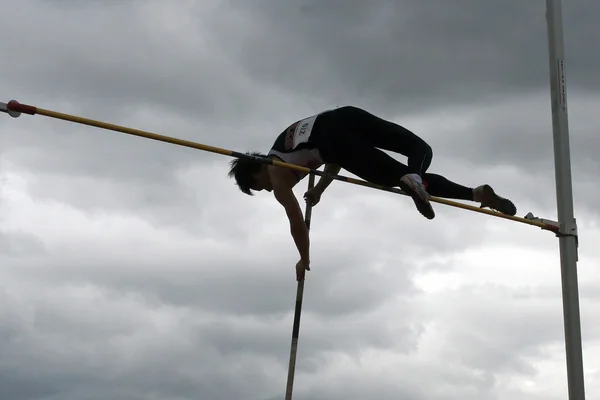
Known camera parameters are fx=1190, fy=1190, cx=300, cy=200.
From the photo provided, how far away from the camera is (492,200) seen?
10.2 metres

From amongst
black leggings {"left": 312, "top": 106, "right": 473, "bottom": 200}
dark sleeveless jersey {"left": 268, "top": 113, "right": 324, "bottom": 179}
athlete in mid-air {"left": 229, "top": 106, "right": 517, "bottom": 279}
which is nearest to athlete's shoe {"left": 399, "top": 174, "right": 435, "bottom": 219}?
athlete in mid-air {"left": 229, "top": 106, "right": 517, "bottom": 279}

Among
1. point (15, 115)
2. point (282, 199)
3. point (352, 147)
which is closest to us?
point (15, 115)

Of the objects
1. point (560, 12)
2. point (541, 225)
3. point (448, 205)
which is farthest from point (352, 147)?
point (560, 12)

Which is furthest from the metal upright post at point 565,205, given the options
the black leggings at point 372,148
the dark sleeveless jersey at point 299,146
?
the dark sleeveless jersey at point 299,146

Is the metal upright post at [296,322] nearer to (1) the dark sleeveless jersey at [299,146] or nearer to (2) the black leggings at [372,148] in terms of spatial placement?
(1) the dark sleeveless jersey at [299,146]

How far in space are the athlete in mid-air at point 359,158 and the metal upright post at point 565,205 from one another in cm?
61

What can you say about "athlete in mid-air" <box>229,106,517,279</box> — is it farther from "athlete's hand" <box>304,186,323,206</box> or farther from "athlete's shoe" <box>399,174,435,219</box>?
"athlete's hand" <box>304,186,323,206</box>

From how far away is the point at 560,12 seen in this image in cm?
1094

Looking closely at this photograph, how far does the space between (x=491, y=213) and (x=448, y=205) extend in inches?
15.2

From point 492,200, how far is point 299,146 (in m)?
1.71

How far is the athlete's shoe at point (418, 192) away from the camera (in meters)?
9.53

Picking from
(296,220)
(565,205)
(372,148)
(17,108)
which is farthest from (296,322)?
(17,108)

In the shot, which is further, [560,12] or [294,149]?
[560,12]

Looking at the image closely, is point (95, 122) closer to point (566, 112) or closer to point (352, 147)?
point (352, 147)
